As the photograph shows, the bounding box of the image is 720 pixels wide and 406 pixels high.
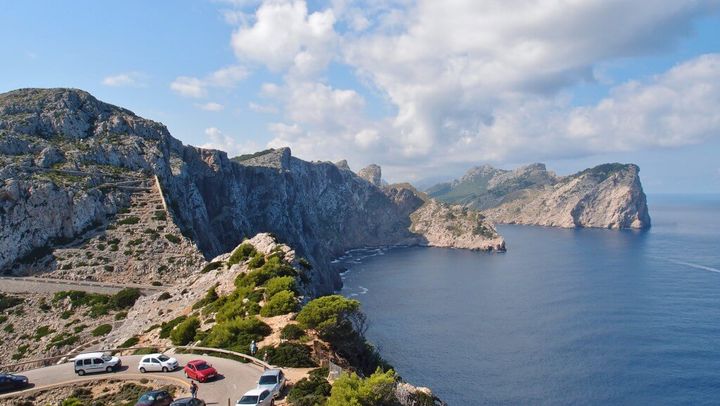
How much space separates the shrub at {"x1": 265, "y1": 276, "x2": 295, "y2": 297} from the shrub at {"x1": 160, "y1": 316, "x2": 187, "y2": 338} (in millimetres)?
10900

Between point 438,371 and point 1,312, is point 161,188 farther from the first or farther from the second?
point 438,371

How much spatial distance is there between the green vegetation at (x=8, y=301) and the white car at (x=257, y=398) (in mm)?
58197

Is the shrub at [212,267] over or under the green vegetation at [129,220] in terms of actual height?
under

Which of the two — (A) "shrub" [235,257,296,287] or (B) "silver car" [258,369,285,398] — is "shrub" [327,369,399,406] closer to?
(B) "silver car" [258,369,285,398]

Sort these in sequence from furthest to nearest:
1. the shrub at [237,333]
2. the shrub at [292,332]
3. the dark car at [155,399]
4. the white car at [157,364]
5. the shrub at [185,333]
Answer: the shrub at [185,333] → the shrub at [237,333] → the shrub at [292,332] → the white car at [157,364] → the dark car at [155,399]

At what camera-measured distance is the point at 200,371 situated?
3294 centimetres

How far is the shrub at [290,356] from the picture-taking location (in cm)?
3577

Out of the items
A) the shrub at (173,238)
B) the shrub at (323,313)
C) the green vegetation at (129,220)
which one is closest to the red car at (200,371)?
the shrub at (323,313)

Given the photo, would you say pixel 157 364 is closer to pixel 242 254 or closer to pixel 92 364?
pixel 92 364

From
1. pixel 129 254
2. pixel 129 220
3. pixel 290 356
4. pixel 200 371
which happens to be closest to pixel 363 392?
pixel 290 356

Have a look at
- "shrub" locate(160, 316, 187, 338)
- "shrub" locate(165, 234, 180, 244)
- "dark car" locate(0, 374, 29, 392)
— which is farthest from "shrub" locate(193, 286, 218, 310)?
"shrub" locate(165, 234, 180, 244)

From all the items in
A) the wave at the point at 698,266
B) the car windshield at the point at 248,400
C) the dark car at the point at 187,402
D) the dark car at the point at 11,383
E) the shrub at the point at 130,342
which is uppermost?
the car windshield at the point at 248,400

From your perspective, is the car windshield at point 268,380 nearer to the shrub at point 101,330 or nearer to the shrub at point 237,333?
the shrub at point 237,333

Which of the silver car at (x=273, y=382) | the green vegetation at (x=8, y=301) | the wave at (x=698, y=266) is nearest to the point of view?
the silver car at (x=273, y=382)
